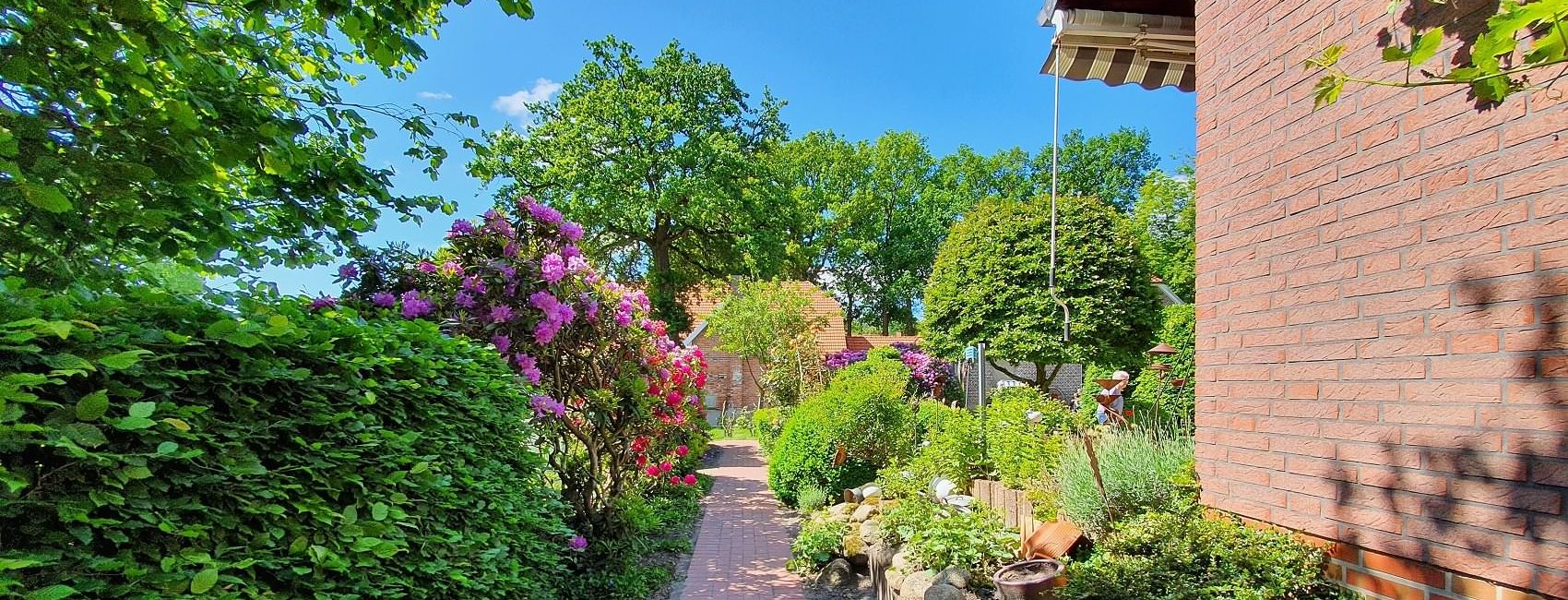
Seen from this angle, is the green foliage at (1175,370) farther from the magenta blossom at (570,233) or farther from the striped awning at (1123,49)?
the magenta blossom at (570,233)

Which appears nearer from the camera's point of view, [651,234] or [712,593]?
[712,593]

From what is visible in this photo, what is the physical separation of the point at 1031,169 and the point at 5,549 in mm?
37103

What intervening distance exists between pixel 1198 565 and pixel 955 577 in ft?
4.66

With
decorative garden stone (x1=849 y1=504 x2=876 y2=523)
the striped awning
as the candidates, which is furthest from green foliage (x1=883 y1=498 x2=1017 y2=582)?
the striped awning

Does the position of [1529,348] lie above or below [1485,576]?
above

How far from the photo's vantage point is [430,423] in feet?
8.87

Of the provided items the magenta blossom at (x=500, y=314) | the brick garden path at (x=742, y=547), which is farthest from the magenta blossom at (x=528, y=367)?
the brick garden path at (x=742, y=547)

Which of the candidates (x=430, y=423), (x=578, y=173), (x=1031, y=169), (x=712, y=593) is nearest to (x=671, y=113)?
(x=578, y=173)

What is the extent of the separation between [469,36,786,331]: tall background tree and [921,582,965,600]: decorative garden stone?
12.5 metres

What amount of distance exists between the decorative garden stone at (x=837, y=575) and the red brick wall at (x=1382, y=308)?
3106mm

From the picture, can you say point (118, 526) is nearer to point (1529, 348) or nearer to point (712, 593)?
point (1529, 348)

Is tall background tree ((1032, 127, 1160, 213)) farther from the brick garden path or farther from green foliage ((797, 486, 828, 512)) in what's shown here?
green foliage ((797, 486, 828, 512))

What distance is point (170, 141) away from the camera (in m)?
2.54

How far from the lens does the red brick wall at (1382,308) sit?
2080 millimetres
